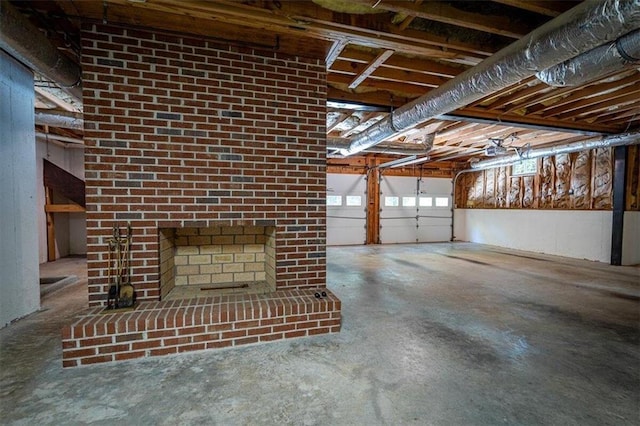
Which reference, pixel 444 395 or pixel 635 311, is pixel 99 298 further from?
pixel 635 311

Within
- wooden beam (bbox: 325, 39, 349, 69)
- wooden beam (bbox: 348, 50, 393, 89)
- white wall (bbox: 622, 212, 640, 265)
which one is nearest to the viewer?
wooden beam (bbox: 325, 39, 349, 69)

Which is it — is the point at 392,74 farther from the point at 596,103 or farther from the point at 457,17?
the point at 596,103

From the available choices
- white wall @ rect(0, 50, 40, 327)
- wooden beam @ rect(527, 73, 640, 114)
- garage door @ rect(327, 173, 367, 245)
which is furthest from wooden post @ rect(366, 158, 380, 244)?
white wall @ rect(0, 50, 40, 327)

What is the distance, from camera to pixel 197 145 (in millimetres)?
2381

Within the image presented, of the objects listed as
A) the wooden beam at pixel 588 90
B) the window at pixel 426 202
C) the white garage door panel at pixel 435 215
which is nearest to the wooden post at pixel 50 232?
the wooden beam at pixel 588 90

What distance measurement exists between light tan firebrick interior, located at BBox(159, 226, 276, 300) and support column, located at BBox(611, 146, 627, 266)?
6791 mm

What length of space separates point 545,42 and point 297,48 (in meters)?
1.85

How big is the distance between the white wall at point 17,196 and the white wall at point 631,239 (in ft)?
29.8

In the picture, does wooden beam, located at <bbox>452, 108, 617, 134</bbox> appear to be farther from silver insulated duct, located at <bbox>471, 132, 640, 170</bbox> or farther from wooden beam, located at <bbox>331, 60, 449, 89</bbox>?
wooden beam, located at <bbox>331, 60, 449, 89</bbox>

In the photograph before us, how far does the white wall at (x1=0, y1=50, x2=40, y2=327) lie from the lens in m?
2.52

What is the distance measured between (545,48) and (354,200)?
6573 millimetres

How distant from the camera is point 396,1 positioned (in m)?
1.95

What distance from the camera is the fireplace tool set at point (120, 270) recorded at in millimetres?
2191

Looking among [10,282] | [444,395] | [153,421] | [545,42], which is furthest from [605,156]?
[10,282]
